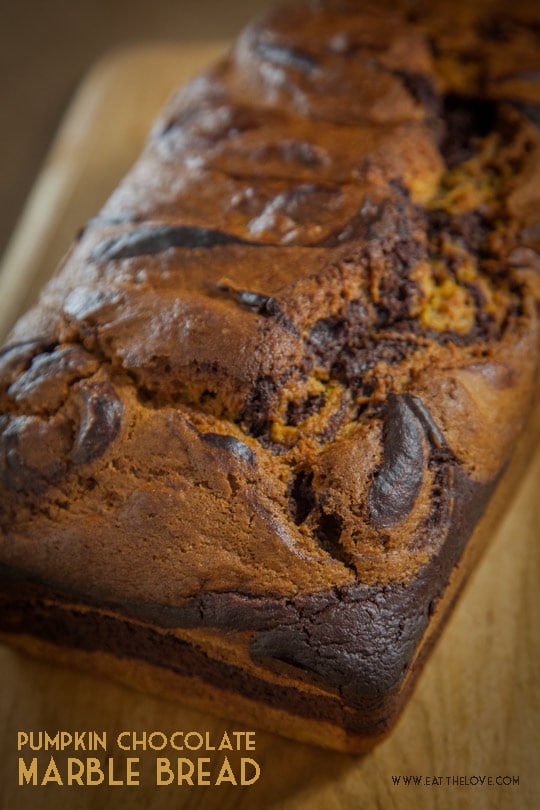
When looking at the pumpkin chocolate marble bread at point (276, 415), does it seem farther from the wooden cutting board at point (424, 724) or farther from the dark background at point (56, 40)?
the dark background at point (56, 40)

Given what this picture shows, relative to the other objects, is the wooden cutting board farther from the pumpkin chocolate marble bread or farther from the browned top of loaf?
the browned top of loaf

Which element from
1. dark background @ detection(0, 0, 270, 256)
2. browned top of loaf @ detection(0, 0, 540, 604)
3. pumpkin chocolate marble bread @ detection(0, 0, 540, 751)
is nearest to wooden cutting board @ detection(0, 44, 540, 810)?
pumpkin chocolate marble bread @ detection(0, 0, 540, 751)

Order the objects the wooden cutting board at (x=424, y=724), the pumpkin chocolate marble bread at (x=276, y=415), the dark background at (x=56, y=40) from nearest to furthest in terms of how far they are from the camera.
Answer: the pumpkin chocolate marble bread at (x=276, y=415), the wooden cutting board at (x=424, y=724), the dark background at (x=56, y=40)

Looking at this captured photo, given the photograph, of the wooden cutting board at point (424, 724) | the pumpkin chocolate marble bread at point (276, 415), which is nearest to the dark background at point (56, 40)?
the pumpkin chocolate marble bread at point (276, 415)

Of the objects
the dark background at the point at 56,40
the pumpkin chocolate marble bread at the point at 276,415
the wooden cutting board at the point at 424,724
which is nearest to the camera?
the pumpkin chocolate marble bread at the point at 276,415

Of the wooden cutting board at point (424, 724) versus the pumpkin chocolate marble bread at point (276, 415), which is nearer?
the pumpkin chocolate marble bread at point (276, 415)

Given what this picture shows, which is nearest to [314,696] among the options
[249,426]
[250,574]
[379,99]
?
[250,574]

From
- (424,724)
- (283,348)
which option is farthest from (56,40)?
(424,724)

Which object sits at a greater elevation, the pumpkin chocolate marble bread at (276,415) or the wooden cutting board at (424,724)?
the pumpkin chocolate marble bread at (276,415)
